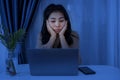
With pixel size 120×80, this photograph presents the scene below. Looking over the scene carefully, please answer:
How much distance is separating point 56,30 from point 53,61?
1.30m

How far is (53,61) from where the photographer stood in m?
1.69

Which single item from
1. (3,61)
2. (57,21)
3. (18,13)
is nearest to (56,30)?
(57,21)

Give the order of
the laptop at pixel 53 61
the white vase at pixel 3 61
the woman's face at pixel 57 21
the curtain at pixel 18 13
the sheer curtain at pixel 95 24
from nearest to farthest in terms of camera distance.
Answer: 1. the laptop at pixel 53 61
2. the white vase at pixel 3 61
3. the woman's face at pixel 57 21
4. the curtain at pixel 18 13
5. the sheer curtain at pixel 95 24

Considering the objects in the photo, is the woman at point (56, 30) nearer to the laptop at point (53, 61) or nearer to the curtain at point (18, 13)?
the curtain at point (18, 13)

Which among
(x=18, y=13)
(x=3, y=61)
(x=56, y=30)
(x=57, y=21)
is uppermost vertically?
(x=18, y=13)

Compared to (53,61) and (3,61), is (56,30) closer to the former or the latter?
(3,61)

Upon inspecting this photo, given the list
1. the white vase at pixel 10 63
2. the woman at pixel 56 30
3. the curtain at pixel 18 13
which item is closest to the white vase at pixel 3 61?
the white vase at pixel 10 63

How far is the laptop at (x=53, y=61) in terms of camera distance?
1683mm

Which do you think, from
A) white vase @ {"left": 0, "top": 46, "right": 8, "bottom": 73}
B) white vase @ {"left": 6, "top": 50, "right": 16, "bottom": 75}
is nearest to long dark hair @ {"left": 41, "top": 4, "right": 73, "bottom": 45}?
white vase @ {"left": 0, "top": 46, "right": 8, "bottom": 73}

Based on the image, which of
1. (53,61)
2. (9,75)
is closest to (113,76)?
(53,61)

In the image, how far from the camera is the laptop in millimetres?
1683

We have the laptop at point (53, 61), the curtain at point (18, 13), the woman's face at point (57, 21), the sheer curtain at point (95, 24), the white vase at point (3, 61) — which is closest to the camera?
the laptop at point (53, 61)

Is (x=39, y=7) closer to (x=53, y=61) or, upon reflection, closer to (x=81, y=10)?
(x=81, y=10)

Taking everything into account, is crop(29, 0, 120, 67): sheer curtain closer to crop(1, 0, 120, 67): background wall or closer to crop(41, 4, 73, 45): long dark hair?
crop(1, 0, 120, 67): background wall
